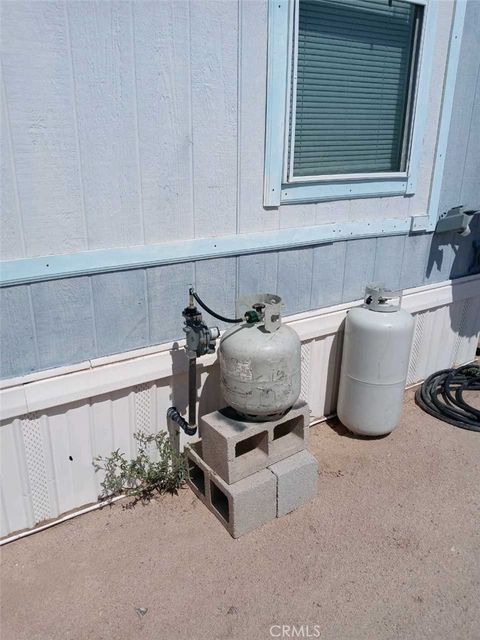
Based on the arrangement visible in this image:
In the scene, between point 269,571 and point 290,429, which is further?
point 290,429

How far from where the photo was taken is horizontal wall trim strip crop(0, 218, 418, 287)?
2.18m

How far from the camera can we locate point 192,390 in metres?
2.60

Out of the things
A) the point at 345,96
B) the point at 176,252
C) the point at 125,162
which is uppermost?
the point at 345,96

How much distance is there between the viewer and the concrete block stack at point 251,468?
2.49 metres

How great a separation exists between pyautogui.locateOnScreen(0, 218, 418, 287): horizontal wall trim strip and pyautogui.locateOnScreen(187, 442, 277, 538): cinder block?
1090 mm

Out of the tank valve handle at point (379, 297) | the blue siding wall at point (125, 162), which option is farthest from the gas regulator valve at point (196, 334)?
the tank valve handle at point (379, 297)

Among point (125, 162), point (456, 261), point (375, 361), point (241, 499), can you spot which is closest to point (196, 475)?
point (241, 499)

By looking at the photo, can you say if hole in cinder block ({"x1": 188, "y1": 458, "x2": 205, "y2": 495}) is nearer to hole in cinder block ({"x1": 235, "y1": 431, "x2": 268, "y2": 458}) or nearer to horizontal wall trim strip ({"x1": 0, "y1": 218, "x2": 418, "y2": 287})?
hole in cinder block ({"x1": 235, "y1": 431, "x2": 268, "y2": 458})

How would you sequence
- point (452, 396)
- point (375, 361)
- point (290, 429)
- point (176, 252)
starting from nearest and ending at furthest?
point (176, 252) → point (290, 429) → point (375, 361) → point (452, 396)

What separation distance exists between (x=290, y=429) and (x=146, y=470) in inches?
32.2

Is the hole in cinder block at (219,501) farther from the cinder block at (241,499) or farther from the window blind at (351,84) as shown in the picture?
the window blind at (351,84)

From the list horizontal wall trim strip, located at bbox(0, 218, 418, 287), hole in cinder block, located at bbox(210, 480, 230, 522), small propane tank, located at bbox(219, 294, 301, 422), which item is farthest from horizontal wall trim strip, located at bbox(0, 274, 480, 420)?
hole in cinder block, located at bbox(210, 480, 230, 522)

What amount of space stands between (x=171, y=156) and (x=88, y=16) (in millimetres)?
637

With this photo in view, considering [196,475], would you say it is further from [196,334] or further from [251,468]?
[196,334]
